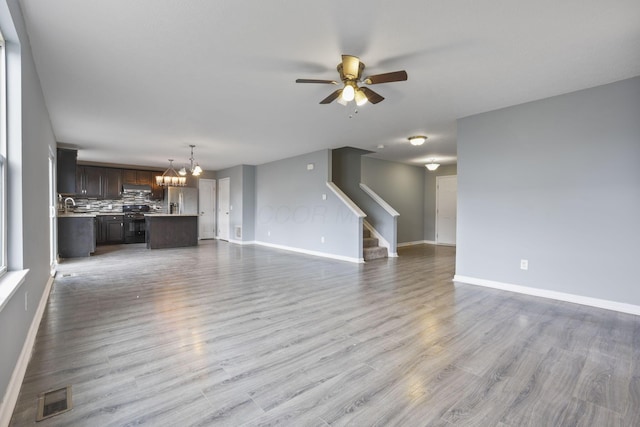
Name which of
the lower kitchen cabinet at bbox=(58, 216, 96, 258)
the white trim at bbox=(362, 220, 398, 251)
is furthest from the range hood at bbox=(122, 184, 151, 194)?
the white trim at bbox=(362, 220, 398, 251)

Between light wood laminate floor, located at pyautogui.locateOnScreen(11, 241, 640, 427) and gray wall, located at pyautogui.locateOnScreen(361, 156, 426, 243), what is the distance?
15.0 feet

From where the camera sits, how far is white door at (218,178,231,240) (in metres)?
9.68

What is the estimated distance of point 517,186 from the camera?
3834 millimetres

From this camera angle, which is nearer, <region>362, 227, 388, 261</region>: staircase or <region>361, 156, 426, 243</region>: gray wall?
<region>362, 227, 388, 261</region>: staircase

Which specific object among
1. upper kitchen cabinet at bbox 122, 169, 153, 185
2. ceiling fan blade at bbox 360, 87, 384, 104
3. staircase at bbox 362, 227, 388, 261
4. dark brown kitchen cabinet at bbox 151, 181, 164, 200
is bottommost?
staircase at bbox 362, 227, 388, 261

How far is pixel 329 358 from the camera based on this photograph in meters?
2.15

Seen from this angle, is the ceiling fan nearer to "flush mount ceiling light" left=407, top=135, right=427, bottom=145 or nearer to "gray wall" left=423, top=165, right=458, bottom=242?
"flush mount ceiling light" left=407, top=135, right=427, bottom=145

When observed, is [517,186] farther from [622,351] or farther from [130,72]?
[130,72]

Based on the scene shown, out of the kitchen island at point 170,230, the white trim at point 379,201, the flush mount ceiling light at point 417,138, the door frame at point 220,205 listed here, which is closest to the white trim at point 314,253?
the door frame at point 220,205

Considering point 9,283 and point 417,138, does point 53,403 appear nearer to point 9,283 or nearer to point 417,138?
point 9,283

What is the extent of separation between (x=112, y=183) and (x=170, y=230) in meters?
2.89

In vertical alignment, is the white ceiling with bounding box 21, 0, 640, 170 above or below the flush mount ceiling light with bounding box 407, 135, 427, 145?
above

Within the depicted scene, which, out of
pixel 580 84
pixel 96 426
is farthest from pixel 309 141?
pixel 96 426

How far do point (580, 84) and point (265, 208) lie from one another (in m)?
7.01
